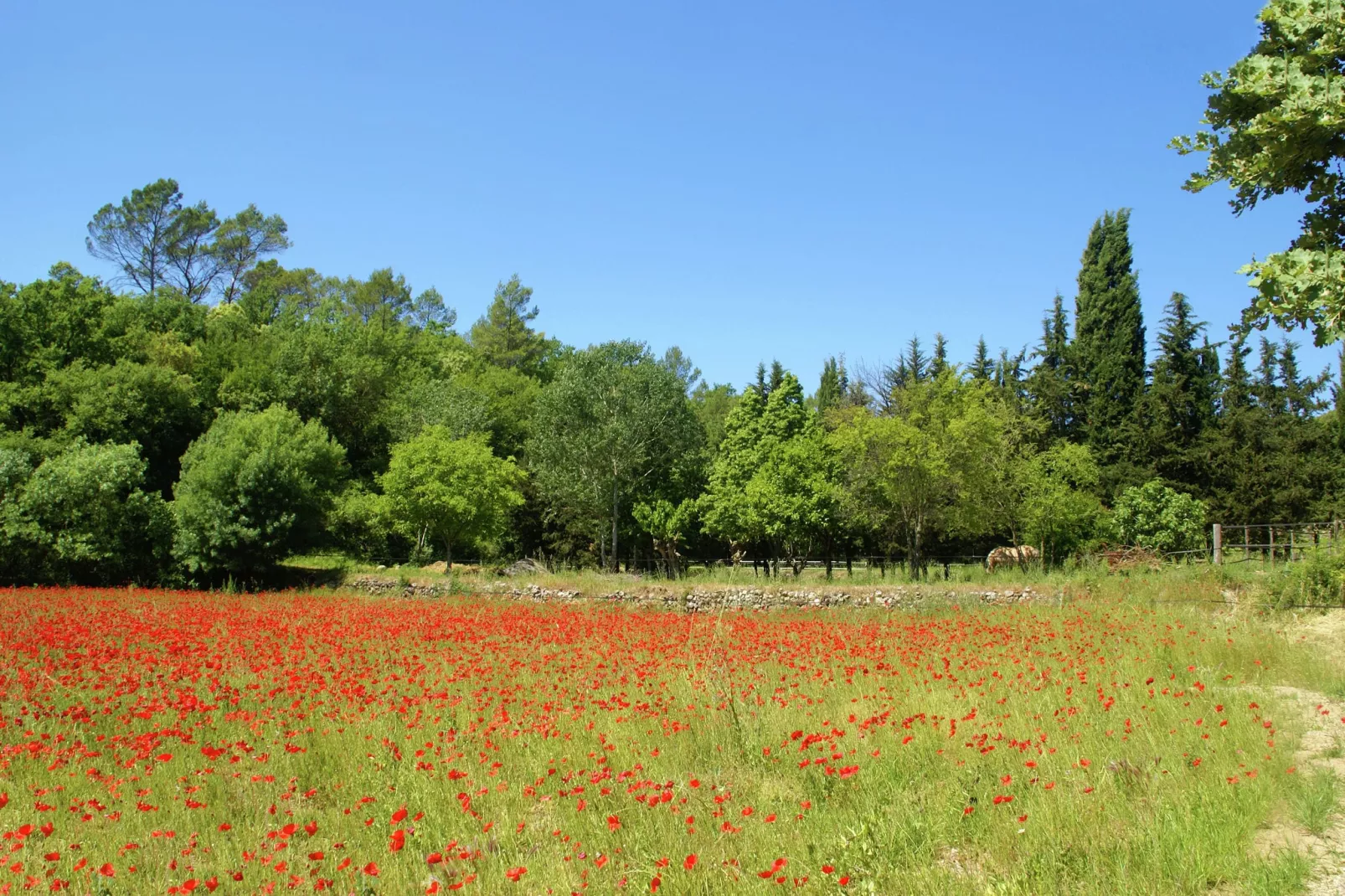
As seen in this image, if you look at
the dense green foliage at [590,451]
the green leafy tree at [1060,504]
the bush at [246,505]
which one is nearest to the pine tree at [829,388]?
the dense green foliage at [590,451]

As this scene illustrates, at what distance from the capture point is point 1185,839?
4.94m

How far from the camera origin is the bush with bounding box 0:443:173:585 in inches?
990

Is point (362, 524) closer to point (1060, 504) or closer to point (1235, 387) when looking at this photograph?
point (1060, 504)

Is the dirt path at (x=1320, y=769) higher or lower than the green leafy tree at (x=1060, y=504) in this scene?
lower

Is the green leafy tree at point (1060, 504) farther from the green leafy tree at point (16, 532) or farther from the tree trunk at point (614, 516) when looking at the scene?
the green leafy tree at point (16, 532)

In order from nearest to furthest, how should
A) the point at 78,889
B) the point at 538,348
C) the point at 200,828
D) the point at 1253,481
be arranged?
1. the point at 78,889
2. the point at 200,828
3. the point at 1253,481
4. the point at 538,348

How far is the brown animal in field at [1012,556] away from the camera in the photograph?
3125 cm

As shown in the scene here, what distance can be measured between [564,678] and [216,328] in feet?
144

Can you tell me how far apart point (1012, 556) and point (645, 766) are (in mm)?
28657

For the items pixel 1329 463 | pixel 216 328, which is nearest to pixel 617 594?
pixel 1329 463

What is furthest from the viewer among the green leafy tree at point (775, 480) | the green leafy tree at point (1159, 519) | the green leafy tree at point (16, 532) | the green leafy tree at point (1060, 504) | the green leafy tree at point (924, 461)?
the green leafy tree at point (1060, 504)

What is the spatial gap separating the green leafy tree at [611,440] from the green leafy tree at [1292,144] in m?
29.8

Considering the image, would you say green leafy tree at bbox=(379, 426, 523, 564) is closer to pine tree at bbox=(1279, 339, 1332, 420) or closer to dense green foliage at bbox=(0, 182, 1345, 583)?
dense green foliage at bbox=(0, 182, 1345, 583)

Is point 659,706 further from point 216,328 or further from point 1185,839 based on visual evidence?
point 216,328
